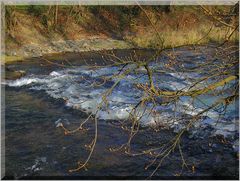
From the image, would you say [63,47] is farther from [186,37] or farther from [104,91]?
[104,91]

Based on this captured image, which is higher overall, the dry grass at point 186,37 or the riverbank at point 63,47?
the dry grass at point 186,37

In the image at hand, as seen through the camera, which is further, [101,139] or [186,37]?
[186,37]

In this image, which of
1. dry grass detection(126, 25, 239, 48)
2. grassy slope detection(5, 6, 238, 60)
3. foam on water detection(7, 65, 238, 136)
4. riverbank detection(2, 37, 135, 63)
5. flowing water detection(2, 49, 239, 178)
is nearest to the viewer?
flowing water detection(2, 49, 239, 178)

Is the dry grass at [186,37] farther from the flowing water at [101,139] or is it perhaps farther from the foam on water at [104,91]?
the flowing water at [101,139]

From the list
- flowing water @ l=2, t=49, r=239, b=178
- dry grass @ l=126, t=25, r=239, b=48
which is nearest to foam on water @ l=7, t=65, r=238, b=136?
flowing water @ l=2, t=49, r=239, b=178

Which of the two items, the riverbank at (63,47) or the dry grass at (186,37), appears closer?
the dry grass at (186,37)

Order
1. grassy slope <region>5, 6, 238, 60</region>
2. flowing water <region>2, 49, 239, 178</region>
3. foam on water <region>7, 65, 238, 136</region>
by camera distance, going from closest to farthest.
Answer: flowing water <region>2, 49, 239, 178</region> → foam on water <region>7, 65, 238, 136</region> → grassy slope <region>5, 6, 238, 60</region>

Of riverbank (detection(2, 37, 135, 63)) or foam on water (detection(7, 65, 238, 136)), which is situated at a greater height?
foam on water (detection(7, 65, 238, 136))

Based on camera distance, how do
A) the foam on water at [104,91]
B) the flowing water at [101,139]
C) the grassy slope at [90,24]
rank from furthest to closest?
1. the grassy slope at [90,24]
2. the foam on water at [104,91]
3. the flowing water at [101,139]

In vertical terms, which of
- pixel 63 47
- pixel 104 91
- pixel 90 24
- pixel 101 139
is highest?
pixel 101 139

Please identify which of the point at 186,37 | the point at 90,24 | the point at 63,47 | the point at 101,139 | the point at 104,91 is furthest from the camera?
the point at 90,24

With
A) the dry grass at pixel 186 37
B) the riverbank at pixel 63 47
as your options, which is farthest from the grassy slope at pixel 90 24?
the riverbank at pixel 63 47

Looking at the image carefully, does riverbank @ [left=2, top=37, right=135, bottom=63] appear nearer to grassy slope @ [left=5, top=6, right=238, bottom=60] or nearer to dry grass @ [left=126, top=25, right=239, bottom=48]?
grassy slope @ [left=5, top=6, right=238, bottom=60]

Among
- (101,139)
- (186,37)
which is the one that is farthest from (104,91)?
(186,37)
